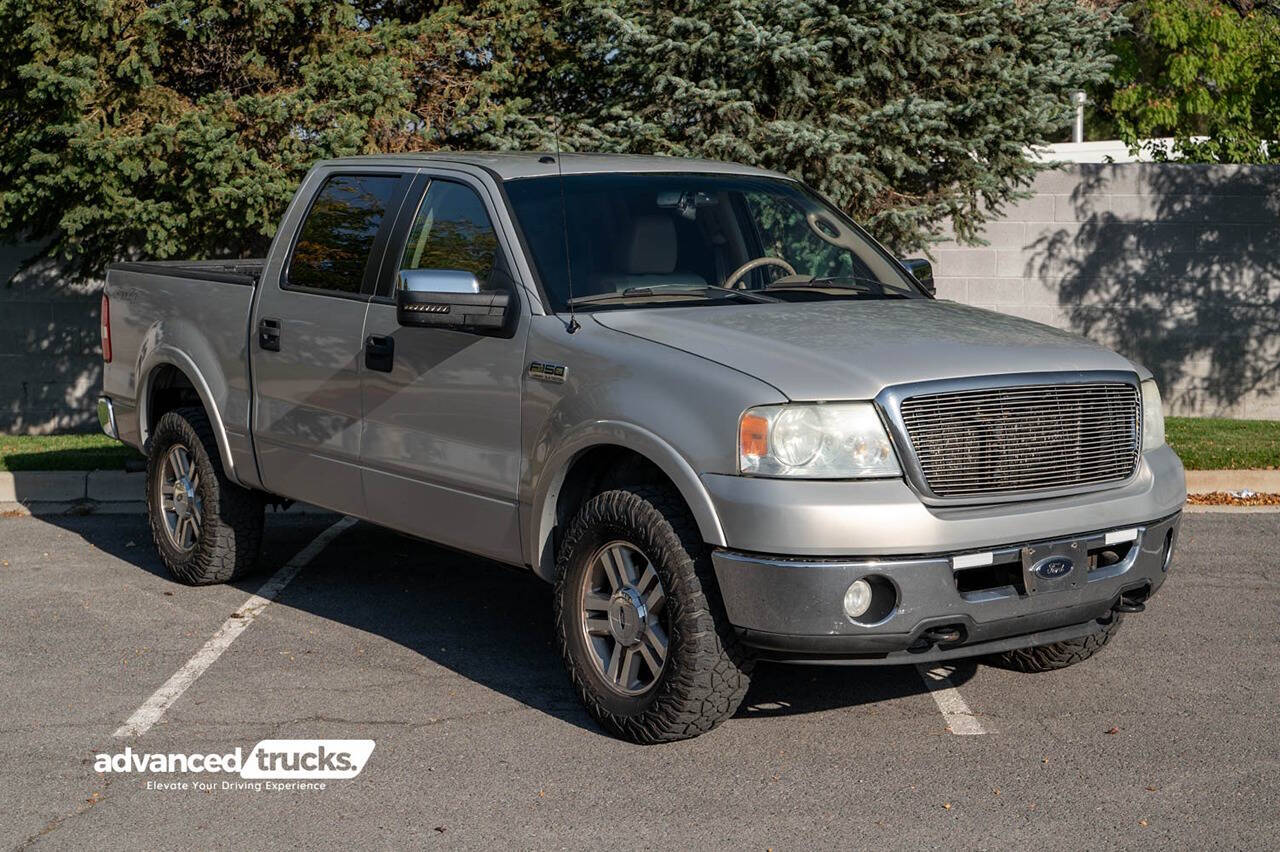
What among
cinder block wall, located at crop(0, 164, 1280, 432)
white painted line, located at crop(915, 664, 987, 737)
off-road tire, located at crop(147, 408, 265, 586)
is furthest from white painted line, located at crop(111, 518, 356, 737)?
cinder block wall, located at crop(0, 164, 1280, 432)

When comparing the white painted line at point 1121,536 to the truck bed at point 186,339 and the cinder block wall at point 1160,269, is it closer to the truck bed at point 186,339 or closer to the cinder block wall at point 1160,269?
the truck bed at point 186,339

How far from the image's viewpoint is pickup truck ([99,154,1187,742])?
15.8ft

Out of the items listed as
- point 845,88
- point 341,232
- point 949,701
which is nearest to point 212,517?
point 341,232

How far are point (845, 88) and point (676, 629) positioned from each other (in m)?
7.48

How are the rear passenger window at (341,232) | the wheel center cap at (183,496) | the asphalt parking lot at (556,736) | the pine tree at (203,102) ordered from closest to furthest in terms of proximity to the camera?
the asphalt parking lot at (556,736) < the rear passenger window at (341,232) < the wheel center cap at (183,496) < the pine tree at (203,102)

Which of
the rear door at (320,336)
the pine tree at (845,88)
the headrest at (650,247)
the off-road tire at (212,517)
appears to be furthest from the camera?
the pine tree at (845,88)

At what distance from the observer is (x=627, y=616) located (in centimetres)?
530

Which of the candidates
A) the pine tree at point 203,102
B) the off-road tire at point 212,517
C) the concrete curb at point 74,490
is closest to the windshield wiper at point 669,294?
the off-road tire at point 212,517

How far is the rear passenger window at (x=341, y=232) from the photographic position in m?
6.68

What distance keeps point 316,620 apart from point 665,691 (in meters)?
2.53

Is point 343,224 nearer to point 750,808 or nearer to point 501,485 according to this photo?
point 501,485

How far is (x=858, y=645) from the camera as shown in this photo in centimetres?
483

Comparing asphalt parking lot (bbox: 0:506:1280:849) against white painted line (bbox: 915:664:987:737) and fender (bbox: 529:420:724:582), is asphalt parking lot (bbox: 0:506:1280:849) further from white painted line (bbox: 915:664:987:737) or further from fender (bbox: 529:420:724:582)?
fender (bbox: 529:420:724:582)

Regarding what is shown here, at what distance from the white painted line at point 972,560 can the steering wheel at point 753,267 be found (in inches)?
68.2
